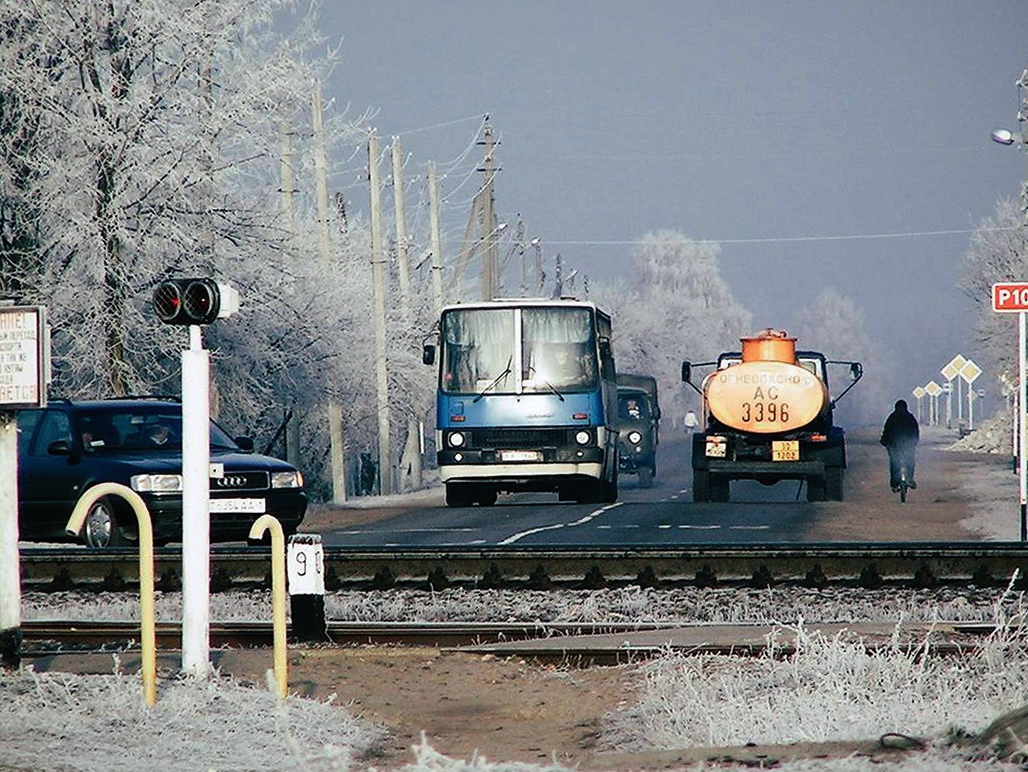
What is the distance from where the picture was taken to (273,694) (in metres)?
9.92

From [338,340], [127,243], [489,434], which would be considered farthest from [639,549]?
[338,340]

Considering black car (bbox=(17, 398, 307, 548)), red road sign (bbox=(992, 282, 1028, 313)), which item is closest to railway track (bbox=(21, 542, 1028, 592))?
black car (bbox=(17, 398, 307, 548))

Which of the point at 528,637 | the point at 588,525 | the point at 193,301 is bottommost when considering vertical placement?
the point at 528,637

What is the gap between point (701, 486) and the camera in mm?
32438

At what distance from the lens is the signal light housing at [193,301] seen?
1046 centimetres

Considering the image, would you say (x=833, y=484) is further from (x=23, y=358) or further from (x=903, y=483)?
(x=23, y=358)

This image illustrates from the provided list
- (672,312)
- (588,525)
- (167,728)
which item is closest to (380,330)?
(588,525)

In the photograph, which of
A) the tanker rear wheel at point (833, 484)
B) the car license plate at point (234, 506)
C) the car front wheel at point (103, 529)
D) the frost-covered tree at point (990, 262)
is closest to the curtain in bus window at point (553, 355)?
the tanker rear wheel at point (833, 484)

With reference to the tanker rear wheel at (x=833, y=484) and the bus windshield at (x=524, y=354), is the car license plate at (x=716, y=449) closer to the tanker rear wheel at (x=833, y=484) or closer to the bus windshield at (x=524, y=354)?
the tanker rear wheel at (x=833, y=484)

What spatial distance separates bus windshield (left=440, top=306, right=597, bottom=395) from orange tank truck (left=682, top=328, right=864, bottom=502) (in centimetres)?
179

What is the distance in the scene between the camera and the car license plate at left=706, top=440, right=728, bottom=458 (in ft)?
103

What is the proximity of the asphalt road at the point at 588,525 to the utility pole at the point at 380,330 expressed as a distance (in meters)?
13.8

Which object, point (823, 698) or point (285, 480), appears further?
point (285, 480)

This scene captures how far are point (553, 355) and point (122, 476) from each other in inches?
474
